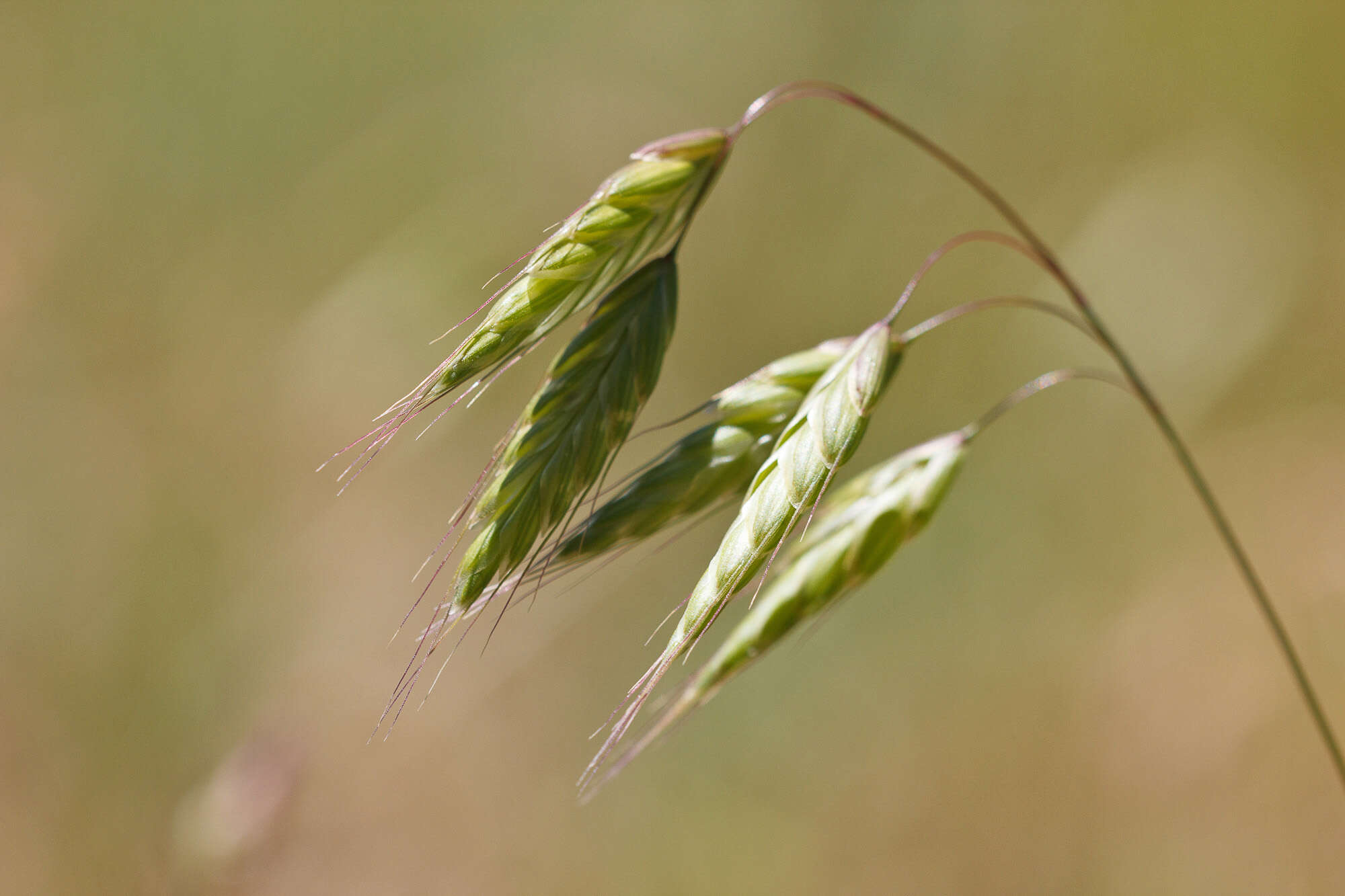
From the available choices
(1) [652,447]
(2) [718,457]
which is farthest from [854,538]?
(1) [652,447]

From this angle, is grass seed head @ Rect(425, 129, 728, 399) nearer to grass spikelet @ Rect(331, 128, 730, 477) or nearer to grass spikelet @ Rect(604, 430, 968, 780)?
grass spikelet @ Rect(331, 128, 730, 477)

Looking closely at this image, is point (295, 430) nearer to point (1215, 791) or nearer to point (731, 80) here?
point (731, 80)

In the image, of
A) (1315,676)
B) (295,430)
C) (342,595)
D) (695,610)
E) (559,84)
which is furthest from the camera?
(559,84)

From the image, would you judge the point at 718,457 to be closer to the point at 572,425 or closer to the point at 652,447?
the point at 572,425

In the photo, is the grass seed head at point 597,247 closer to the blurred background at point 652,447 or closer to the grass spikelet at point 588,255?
the grass spikelet at point 588,255

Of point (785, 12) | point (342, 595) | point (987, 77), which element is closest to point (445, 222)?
point (342, 595)

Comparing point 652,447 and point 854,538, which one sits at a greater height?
point 854,538

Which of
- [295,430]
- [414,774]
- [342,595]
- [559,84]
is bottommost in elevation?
[414,774]
